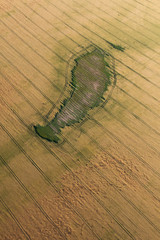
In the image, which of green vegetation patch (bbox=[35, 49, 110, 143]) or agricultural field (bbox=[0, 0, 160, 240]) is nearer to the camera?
agricultural field (bbox=[0, 0, 160, 240])

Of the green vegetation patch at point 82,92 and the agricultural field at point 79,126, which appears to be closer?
the agricultural field at point 79,126

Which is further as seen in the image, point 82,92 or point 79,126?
point 82,92

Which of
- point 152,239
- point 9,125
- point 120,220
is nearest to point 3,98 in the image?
point 9,125

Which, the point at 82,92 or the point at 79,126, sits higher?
the point at 82,92
